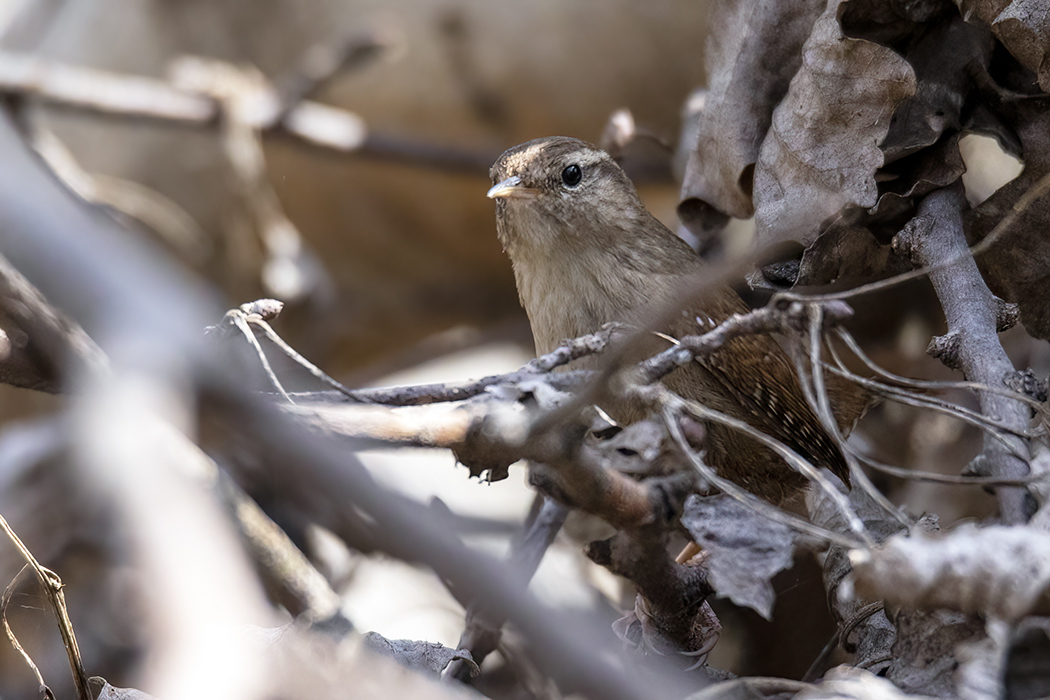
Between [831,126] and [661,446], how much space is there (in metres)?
0.67

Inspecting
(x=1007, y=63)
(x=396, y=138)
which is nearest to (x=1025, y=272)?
(x=1007, y=63)

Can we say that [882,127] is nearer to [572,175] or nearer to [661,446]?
[661,446]

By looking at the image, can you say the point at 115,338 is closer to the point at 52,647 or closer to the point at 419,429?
the point at 419,429

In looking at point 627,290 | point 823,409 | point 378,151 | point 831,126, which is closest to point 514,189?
point 627,290

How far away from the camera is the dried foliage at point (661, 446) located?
2.85ft

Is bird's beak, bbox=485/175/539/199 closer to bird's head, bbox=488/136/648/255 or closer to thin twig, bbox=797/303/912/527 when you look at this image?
bird's head, bbox=488/136/648/255

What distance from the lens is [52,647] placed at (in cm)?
197

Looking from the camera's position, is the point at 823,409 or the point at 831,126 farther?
the point at 831,126

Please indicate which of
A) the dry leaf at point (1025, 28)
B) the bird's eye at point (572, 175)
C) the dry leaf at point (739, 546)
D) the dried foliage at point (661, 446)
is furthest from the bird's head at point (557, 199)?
the dry leaf at point (739, 546)

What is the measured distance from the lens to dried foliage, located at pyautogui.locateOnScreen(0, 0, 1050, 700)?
870 millimetres

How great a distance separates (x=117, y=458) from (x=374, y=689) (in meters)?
0.45

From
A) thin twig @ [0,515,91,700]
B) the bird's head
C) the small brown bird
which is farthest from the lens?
the bird's head

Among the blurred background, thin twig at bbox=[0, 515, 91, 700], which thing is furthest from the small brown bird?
the blurred background

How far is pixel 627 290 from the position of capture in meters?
2.03
